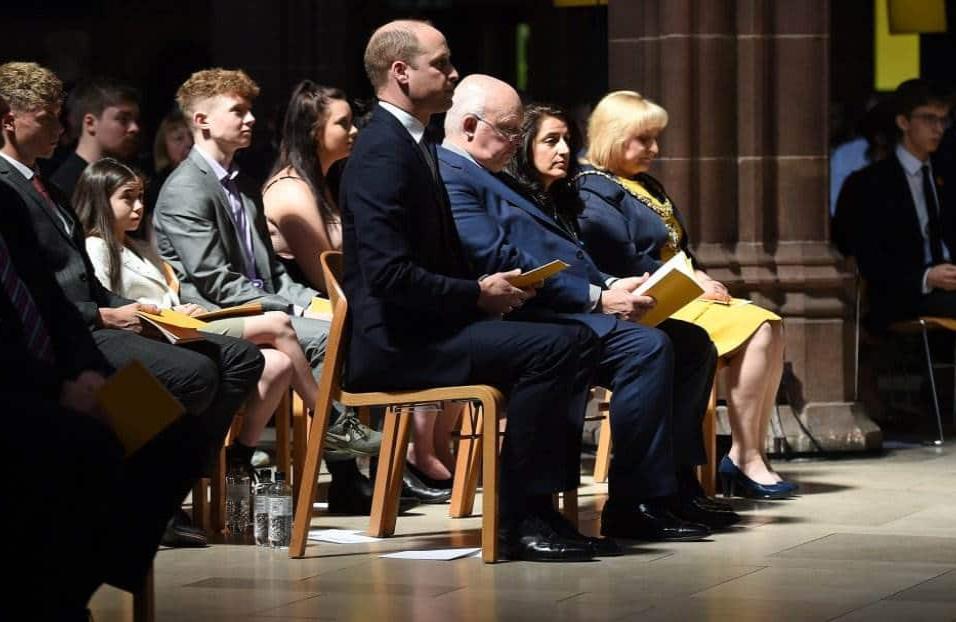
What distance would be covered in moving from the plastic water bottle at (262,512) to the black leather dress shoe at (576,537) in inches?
36.2

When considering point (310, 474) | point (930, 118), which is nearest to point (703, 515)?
point (310, 474)

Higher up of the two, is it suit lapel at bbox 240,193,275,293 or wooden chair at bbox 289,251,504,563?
suit lapel at bbox 240,193,275,293

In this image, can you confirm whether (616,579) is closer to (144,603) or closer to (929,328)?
(144,603)

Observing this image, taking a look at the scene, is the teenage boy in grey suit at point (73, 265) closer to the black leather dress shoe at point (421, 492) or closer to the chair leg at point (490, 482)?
the chair leg at point (490, 482)

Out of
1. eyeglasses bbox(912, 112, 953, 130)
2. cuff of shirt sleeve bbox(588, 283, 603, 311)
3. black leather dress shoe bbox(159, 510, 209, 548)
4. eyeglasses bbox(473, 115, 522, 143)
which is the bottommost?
black leather dress shoe bbox(159, 510, 209, 548)

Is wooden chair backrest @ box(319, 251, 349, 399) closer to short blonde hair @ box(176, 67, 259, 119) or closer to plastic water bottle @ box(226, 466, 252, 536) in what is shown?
plastic water bottle @ box(226, 466, 252, 536)

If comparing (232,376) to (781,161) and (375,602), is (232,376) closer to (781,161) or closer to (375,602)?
(375,602)

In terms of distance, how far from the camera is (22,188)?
6.50m

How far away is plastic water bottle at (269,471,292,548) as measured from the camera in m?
6.99

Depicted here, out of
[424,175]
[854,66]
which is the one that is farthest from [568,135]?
[854,66]

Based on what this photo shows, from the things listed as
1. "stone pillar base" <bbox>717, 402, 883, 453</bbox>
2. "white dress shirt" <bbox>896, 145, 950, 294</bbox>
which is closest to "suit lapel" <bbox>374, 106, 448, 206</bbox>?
"stone pillar base" <bbox>717, 402, 883, 453</bbox>

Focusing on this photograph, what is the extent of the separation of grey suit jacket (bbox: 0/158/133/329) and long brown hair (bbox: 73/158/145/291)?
74cm

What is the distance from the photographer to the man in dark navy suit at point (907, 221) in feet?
33.3

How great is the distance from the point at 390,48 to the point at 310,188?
1487 millimetres
